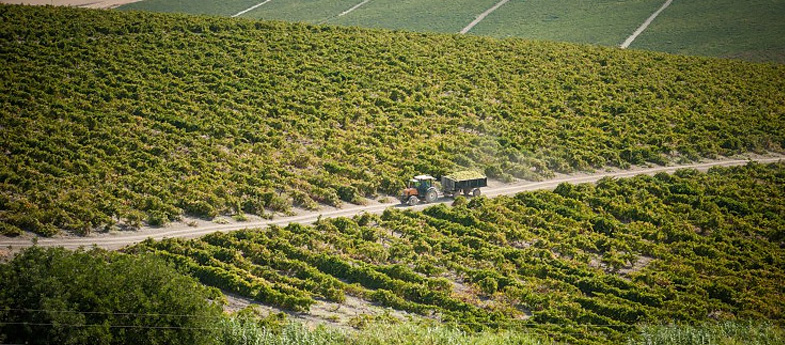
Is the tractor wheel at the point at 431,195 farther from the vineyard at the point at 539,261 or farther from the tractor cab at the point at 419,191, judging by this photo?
the vineyard at the point at 539,261

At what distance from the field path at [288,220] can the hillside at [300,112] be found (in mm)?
937

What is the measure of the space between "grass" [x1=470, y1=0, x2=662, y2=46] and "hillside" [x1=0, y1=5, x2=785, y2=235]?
26.3 metres

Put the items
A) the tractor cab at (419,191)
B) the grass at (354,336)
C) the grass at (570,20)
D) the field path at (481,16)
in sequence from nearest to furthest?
the grass at (354,336) → the tractor cab at (419,191) → the grass at (570,20) → the field path at (481,16)

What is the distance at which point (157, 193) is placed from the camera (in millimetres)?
45125

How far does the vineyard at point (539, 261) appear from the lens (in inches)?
1396

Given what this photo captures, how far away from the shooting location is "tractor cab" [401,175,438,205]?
1892 inches

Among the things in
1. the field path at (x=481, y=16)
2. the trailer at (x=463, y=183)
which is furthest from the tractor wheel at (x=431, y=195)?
the field path at (x=481, y=16)

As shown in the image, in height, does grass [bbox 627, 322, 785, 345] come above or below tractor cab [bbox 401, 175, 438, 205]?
below

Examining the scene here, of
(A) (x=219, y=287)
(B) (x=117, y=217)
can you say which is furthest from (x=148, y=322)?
(B) (x=117, y=217)

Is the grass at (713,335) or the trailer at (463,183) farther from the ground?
the trailer at (463,183)

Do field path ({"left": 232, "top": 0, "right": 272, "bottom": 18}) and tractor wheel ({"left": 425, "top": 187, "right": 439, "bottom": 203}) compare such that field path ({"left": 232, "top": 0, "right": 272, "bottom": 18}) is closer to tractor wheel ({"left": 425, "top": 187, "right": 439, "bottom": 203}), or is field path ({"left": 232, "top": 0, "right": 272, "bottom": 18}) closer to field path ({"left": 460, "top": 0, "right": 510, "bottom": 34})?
field path ({"left": 460, "top": 0, "right": 510, "bottom": 34})

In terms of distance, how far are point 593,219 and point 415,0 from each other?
4001 inches

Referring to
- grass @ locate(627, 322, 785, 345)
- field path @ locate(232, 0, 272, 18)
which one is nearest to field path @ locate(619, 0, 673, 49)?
field path @ locate(232, 0, 272, 18)

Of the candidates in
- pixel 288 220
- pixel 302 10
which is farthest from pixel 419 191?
pixel 302 10
